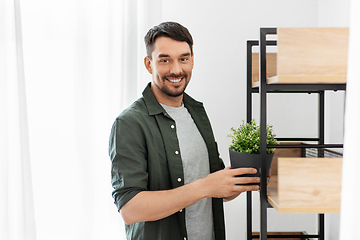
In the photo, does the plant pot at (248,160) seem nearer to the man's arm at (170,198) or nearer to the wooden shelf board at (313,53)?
the man's arm at (170,198)

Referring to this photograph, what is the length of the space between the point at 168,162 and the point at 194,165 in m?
0.12

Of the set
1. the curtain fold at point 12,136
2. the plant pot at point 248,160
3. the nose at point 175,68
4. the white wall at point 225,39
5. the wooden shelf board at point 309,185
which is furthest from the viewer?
the white wall at point 225,39

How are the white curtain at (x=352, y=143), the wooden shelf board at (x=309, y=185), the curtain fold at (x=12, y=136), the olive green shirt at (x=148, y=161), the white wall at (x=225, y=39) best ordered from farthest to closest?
the white wall at (x=225, y=39), the curtain fold at (x=12, y=136), the olive green shirt at (x=148, y=161), the wooden shelf board at (x=309, y=185), the white curtain at (x=352, y=143)

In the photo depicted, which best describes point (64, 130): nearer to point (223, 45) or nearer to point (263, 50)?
point (223, 45)

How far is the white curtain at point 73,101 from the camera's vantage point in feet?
5.11

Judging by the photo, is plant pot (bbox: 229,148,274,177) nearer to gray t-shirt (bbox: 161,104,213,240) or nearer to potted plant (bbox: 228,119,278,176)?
potted plant (bbox: 228,119,278,176)

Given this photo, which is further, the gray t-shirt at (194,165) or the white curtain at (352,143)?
the gray t-shirt at (194,165)

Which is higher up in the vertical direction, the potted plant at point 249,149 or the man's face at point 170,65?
the man's face at point 170,65

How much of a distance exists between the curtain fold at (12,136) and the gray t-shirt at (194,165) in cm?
82

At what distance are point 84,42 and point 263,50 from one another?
1063 millimetres

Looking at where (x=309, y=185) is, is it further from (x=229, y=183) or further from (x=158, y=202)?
(x=158, y=202)

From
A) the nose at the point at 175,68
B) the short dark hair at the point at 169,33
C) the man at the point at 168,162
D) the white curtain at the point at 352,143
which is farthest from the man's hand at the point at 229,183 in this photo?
the short dark hair at the point at 169,33

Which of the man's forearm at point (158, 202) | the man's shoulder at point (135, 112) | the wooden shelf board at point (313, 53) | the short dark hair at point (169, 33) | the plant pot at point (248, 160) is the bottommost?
the man's forearm at point (158, 202)

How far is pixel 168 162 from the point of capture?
1.09m
